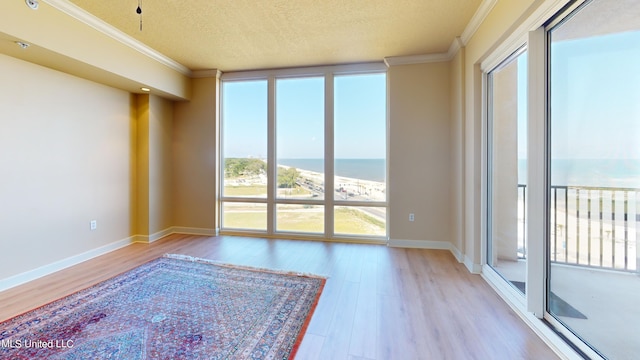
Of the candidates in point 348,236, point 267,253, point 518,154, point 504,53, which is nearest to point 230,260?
point 267,253

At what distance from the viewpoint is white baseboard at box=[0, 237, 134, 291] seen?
263cm

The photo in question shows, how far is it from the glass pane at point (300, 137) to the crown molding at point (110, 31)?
5.73 feet

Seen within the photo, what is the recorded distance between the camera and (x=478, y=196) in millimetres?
2953

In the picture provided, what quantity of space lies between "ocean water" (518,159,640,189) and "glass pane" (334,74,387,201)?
246 cm

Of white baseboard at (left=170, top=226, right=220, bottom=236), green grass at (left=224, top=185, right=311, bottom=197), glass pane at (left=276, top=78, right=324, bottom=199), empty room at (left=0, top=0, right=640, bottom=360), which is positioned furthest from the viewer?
white baseboard at (left=170, top=226, right=220, bottom=236)

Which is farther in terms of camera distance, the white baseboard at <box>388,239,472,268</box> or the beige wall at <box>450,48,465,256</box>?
the white baseboard at <box>388,239,472,268</box>

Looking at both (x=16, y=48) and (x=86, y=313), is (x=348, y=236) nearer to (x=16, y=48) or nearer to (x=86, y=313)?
(x=86, y=313)

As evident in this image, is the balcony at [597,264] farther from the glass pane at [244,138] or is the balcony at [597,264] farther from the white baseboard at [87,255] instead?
the white baseboard at [87,255]

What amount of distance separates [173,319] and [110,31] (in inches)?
134

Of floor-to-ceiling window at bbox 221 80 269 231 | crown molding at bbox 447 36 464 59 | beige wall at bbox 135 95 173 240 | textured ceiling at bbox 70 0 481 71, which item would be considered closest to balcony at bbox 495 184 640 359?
textured ceiling at bbox 70 0 481 71

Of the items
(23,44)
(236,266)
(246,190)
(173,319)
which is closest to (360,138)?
(246,190)

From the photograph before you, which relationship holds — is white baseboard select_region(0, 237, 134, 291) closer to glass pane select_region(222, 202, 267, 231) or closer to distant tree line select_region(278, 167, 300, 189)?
glass pane select_region(222, 202, 267, 231)

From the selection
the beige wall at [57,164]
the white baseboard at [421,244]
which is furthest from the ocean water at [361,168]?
the beige wall at [57,164]

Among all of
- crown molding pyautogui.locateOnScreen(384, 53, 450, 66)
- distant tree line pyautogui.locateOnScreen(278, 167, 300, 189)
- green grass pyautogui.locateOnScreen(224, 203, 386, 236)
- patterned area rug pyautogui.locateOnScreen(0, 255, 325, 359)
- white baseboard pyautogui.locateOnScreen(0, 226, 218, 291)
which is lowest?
patterned area rug pyautogui.locateOnScreen(0, 255, 325, 359)
